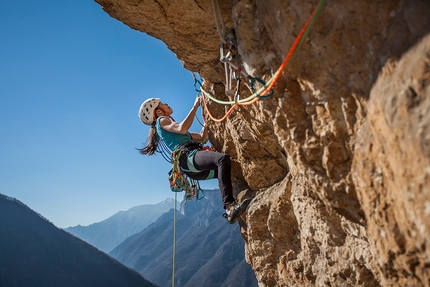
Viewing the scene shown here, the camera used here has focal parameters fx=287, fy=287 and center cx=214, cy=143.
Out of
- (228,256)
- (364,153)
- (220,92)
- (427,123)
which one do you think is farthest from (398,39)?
(228,256)

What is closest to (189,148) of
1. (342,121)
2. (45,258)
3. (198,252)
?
(342,121)

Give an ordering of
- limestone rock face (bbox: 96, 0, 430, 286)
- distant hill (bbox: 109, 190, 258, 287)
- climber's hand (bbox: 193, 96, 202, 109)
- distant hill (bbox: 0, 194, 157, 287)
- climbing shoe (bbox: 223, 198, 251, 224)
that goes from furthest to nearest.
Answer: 1. distant hill (bbox: 109, 190, 258, 287)
2. distant hill (bbox: 0, 194, 157, 287)
3. climber's hand (bbox: 193, 96, 202, 109)
4. climbing shoe (bbox: 223, 198, 251, 224)
5. limestone rock face (bbox: 96, 0, 430, 286)

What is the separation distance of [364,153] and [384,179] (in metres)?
0.18

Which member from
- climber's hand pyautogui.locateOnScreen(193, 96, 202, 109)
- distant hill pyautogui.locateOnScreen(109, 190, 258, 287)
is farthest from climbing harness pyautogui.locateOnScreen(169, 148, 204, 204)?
distant hill pyautogui.locateOnScreen(109, 190, 258, 287)

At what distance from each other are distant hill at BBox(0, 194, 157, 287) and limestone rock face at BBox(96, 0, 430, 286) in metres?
40.7

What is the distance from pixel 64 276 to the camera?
118 feet

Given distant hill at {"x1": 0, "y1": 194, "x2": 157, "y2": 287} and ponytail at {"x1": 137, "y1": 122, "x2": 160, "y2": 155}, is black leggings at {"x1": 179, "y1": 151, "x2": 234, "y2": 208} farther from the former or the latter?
distant hill at {"x1": 0, "y1": 194, "x2": 157, "y2": 287}

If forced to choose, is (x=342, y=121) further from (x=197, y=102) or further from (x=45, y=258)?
(x=45, y=258)

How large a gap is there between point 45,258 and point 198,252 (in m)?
31.4

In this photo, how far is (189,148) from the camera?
3762 millimetres

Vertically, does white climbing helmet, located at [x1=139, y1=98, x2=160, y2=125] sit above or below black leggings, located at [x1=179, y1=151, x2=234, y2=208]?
above

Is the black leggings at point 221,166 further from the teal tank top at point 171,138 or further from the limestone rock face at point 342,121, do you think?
the limestone rock face at point 342,121

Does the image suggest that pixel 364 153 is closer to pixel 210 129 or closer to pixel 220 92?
pixel 220 92

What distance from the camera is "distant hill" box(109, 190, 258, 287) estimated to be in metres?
48.9
